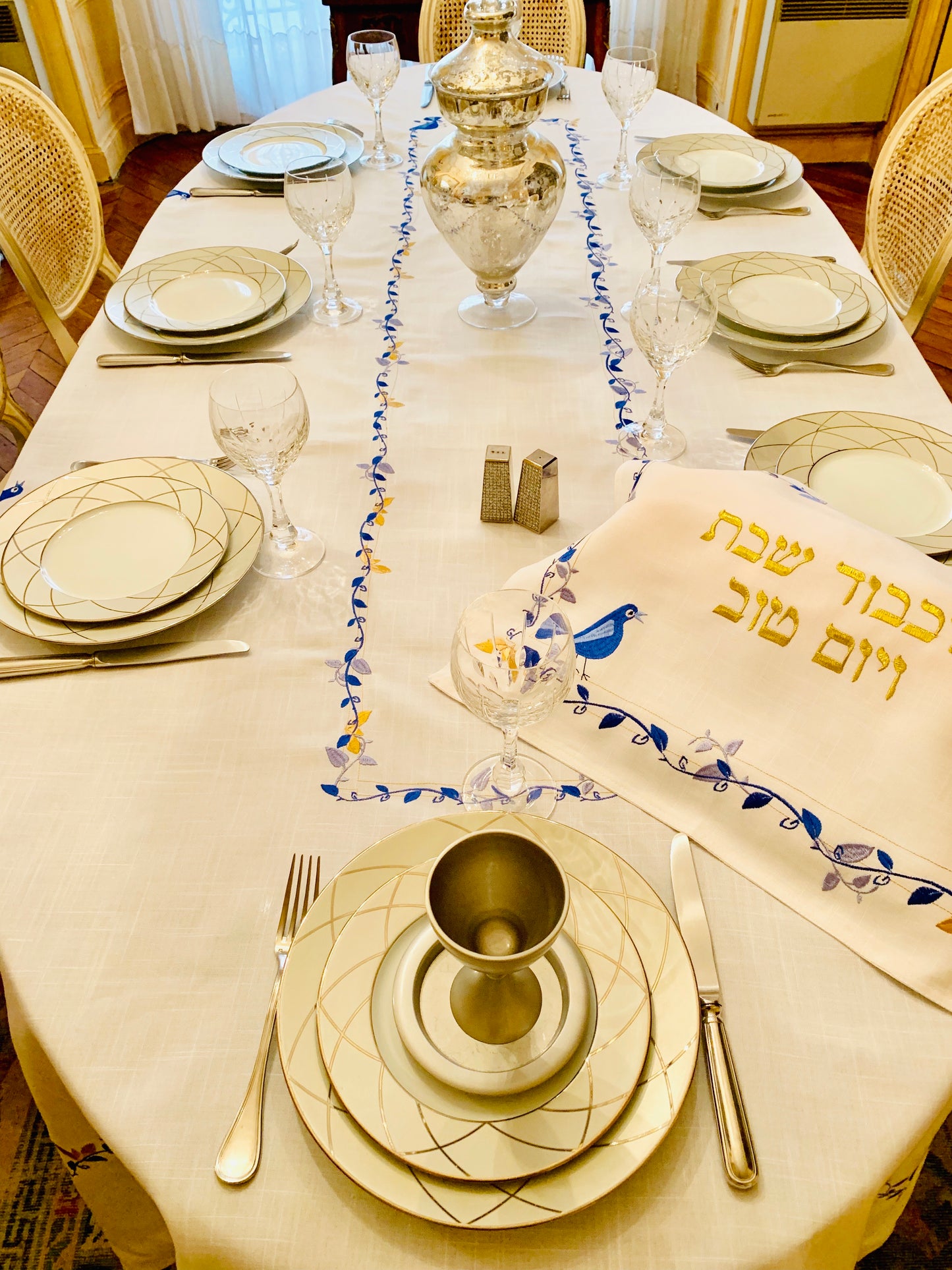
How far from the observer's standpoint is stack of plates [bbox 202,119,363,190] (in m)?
1.52

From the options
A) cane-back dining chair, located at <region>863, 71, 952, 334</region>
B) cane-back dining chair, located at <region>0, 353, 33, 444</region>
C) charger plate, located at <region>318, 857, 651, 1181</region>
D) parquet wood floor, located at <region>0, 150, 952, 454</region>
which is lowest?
parquet wood floor, located at <region>0, 150, 952, 454</region>

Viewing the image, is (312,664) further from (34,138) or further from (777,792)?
(34,138)

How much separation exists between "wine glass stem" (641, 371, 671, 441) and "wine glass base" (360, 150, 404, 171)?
2.65 ft

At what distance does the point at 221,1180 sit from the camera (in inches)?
20.2

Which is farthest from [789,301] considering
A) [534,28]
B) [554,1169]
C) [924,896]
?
[534,28]

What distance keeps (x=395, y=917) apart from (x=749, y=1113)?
227mm

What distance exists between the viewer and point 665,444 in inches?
40.3

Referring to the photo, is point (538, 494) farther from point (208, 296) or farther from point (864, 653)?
point (208, 296)

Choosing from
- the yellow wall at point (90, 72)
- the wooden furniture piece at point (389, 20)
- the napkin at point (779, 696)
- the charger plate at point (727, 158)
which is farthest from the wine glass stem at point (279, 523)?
the yellow wall at point (90, 72)

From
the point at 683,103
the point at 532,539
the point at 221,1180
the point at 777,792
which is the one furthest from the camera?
the point at 683,103

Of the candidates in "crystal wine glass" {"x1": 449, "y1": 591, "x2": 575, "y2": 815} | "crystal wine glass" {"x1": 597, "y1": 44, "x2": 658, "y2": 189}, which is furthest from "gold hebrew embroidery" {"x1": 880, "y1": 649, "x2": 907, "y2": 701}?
"crystal wine glass" {"x1": 597, "y1": 44, "x2": 658, "y2": 189}

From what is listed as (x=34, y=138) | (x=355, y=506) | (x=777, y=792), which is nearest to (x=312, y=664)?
(x=355, y=506)

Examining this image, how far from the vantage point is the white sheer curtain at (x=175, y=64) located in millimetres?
3334

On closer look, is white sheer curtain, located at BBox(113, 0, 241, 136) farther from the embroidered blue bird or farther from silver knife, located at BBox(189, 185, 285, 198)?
the embroidered blue bird
